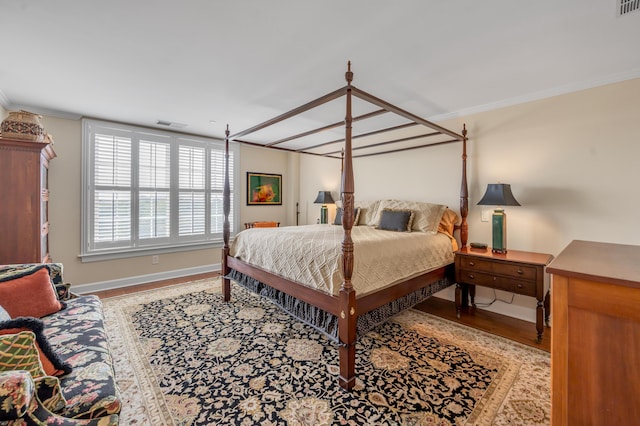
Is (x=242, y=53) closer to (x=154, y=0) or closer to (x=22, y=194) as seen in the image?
(x=154, y=0)

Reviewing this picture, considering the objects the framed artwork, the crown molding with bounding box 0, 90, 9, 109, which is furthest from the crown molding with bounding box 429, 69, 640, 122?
the crown molding with bounding box 0, 90, 9, 109

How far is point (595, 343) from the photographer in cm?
99

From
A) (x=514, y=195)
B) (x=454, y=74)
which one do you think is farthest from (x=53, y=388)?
(x=514, y=195)

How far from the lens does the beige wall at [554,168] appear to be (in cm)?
251

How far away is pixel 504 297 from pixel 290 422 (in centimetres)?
280

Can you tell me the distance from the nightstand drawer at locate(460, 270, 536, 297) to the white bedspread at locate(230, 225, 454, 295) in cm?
28

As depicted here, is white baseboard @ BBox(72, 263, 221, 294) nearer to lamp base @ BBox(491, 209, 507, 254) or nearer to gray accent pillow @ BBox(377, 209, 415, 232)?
gray accent pillow @ BBox(377, 209, 415, 232)

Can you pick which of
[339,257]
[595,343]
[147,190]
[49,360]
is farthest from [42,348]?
[147,190]

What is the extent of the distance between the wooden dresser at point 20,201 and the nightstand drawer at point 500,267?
4.29m

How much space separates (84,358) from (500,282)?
3.26 m

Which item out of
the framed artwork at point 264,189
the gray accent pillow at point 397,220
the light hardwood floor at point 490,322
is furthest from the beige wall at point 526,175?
the framed artwork at point 264,189

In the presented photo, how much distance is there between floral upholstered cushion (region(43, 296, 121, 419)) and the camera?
1122mm

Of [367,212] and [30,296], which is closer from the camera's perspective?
[30,296]

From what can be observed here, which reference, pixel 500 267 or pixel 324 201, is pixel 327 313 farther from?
pixel 324 201
